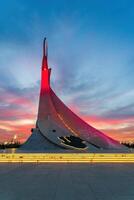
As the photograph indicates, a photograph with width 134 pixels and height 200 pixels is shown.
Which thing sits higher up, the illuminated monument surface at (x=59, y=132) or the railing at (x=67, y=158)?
the illuminated monument surface at (x=59, y=132)

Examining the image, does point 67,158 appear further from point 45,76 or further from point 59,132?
Answer: point 45,76

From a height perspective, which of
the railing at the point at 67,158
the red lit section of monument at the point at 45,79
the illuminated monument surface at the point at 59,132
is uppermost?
the red lit section of monument at the point at 45,79

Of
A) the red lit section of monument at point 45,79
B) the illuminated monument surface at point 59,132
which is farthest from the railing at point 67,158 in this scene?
the red lit section of monument at point 45,79

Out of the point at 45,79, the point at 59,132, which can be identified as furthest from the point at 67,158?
the point at 45,79

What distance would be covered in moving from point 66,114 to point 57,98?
2.14 meters

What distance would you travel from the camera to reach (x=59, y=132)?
86.6 ft

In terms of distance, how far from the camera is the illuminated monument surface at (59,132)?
83.3 feet

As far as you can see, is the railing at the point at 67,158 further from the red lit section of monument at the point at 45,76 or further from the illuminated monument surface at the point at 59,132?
the red lit section of monument at the point at 45,76

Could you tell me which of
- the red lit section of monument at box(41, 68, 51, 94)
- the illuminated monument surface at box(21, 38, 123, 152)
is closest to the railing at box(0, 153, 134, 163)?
the illuminated monument surface at box(21, 38, 123, 152)

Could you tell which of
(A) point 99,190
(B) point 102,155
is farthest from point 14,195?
(B) point 102,155

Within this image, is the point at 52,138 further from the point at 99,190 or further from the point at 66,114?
the point at 99,190

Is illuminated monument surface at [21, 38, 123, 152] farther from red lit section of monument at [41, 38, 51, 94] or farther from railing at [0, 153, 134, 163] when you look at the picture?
railing at [0, 153, 134, 163]

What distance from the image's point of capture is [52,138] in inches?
1022

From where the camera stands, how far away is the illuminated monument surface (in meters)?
25.4
